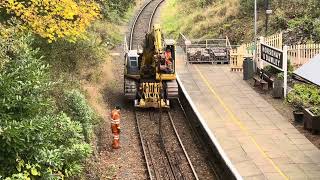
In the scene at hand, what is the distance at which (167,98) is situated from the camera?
24375 millimetres

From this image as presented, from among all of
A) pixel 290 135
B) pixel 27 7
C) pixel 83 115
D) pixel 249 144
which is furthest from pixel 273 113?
pixel 27 7

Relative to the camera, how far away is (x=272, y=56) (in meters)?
25.6

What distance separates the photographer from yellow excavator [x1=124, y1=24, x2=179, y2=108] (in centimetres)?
2364

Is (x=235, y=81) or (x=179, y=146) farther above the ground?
(x=235, y=81)

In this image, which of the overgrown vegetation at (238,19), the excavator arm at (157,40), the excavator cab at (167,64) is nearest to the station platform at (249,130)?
the excavator cab at (167,64)

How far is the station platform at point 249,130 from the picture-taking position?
16.0 meters

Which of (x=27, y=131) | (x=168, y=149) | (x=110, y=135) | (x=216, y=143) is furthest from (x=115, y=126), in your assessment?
(x=27, y=131)

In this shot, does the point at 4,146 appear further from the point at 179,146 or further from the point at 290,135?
the point at 290,135

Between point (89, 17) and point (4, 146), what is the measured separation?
9005 mm

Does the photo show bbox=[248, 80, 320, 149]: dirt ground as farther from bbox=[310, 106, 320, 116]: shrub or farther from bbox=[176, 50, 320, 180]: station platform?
bbox=[310, 106, 320, 116]: shrub

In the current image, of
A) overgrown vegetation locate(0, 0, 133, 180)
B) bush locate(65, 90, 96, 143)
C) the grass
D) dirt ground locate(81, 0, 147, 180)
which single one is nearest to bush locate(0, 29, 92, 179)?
overgrown vegetation locate(0, 0, 133, 180)

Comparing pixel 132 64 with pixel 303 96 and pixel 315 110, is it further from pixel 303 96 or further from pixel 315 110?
pixel 315 110

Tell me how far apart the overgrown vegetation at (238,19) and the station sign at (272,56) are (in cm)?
535

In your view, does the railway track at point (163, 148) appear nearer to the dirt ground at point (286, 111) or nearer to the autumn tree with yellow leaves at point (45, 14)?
the dirt ground at point (286, 111)
